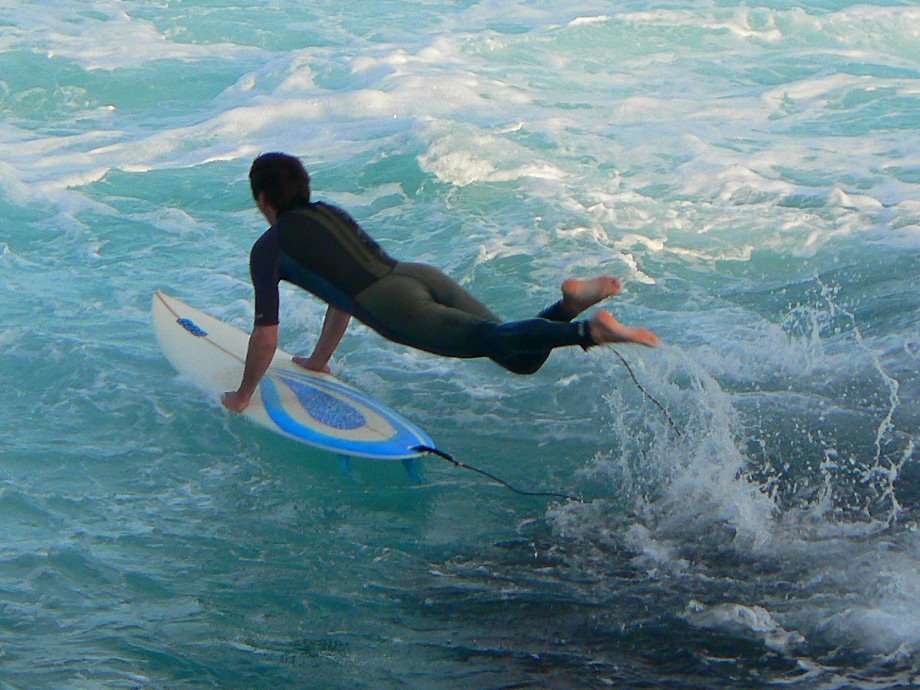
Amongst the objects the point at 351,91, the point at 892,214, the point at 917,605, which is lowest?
the point at 917,605

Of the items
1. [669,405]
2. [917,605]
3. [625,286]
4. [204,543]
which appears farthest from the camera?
[625,286]

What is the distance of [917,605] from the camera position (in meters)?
4.33

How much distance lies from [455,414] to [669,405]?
1.16m

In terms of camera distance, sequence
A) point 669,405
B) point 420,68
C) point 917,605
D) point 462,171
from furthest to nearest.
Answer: point 420,68 → point 462,171 → point 669,405 → point 917,605

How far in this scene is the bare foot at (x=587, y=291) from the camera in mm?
4891

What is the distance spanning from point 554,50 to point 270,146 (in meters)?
4.87

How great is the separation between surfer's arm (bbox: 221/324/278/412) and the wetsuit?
0.24 feet

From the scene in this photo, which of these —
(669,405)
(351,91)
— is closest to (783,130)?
(351,91)

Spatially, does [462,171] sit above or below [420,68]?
below

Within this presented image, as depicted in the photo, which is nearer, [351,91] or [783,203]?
[783,203]

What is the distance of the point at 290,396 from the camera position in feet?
19.9

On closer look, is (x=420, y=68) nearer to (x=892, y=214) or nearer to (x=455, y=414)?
(x=892, y=214)

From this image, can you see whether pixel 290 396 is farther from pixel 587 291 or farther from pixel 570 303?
pixel 587 291

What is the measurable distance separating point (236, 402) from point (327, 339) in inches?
25.3
